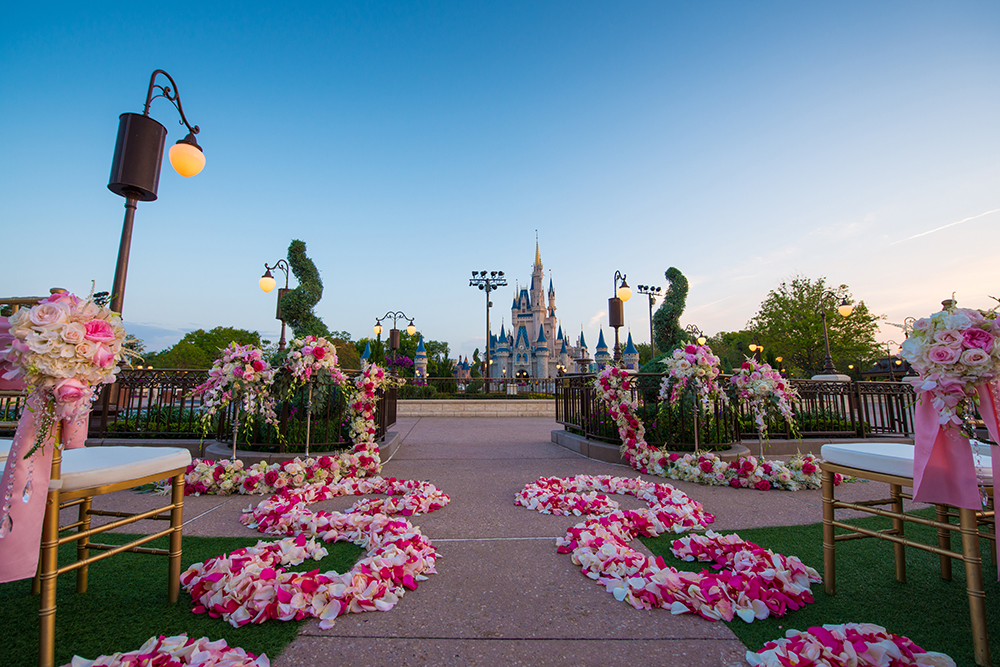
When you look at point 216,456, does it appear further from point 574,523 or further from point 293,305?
point 293,305

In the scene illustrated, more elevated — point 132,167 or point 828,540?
point 132,167

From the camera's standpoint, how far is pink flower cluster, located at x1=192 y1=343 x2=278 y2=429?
207 inches

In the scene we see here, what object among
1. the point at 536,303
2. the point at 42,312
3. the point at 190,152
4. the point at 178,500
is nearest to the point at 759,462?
the point at 178,500

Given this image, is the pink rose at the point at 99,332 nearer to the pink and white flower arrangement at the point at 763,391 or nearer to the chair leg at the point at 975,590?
the chair leg at the point at 975,590

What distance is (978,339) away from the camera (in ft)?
6.66

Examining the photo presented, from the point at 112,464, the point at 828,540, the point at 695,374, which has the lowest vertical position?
the point at 828,540

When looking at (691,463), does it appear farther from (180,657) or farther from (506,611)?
(180,657)

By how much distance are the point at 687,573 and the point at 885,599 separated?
1112 millimetres

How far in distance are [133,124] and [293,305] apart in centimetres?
1190

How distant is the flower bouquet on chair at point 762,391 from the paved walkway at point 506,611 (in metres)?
1.36

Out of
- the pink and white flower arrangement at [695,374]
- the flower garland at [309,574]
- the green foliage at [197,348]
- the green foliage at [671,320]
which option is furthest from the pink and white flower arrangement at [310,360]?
the green foliage at [197,348]

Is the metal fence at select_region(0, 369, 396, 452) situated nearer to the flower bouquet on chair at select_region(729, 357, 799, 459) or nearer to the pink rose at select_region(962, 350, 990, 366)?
the flower bouquet on chair at select_region(729, 357, 799, 459)

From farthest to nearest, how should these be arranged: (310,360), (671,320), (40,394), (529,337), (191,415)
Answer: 1. (529,337)
2. (671,320)
3. (191,415)
4. (310,360)
5. (40,394)

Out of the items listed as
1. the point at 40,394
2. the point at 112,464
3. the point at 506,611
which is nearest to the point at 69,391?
the point at 40,394
